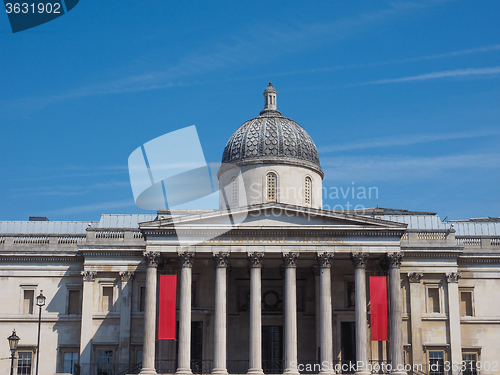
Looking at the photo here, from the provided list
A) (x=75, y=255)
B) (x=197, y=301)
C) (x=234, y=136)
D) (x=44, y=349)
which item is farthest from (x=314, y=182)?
(x=44, y=349)

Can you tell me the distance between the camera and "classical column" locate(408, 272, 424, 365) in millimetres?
50688

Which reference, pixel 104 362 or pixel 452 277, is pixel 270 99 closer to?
pixel 452 277

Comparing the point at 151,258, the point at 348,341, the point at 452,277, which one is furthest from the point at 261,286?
the point at 452,277

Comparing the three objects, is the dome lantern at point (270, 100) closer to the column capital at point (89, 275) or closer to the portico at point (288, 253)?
the portico at point (288, 253)

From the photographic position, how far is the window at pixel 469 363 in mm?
51969

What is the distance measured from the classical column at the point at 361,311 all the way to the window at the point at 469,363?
10.1 m

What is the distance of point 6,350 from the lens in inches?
2072

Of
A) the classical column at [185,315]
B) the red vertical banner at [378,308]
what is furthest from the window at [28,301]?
the red vertical banner at [378,308]

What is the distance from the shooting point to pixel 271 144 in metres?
55.9

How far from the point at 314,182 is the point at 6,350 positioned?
85.0 ft

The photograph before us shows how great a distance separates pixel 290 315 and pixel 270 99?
794 inches

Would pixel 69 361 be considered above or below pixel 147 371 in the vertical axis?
above

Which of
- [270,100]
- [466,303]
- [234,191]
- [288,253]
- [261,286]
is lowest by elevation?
[466,303]

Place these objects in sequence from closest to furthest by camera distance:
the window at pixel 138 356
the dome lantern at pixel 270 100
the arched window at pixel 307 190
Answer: the window at pixel 138 356 → the arched window at pixel 307 190 → the dome lantern at pixel 270 100
